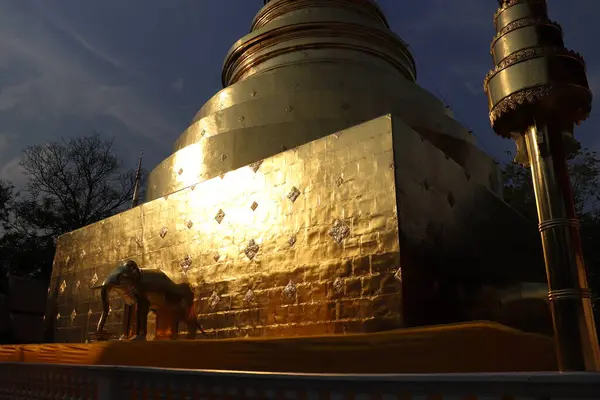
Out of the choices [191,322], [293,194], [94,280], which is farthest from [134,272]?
[94,280]

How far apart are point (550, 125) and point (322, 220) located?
8.19 ft

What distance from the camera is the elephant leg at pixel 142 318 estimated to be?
19.9 feet

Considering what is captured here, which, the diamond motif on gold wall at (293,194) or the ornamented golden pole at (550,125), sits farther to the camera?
the diamond motif on gold wall at (293,194)

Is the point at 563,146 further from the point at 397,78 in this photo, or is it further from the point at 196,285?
the point at 397,78

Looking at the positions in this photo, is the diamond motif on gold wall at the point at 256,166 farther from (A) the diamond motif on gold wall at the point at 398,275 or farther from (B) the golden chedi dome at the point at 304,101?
(A) the diamond motif on gold wall at the point at 398,275

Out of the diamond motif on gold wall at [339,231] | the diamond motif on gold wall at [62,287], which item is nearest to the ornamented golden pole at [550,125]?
the diamond motif on gold wall at [339,231]

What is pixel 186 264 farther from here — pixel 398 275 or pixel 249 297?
pixel 398 275

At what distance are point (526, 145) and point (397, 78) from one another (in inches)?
208

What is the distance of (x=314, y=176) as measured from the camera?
19.2 ft

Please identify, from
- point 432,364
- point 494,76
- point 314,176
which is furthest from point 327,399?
point 314,176

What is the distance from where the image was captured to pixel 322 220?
5.55 m

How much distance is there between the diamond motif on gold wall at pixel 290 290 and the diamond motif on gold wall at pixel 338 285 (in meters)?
0.50

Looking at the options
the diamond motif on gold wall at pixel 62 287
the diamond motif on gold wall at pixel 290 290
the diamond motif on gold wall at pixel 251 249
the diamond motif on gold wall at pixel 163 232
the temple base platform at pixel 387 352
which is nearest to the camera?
the temple base platform at pixel 387 352

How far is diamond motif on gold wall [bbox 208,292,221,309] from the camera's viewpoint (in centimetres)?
622
